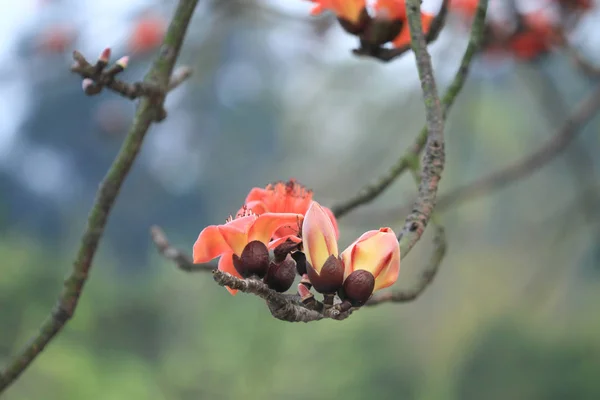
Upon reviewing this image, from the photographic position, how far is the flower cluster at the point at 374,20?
19.4 inches

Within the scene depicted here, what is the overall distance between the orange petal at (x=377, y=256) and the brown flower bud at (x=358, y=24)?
234 millimetres

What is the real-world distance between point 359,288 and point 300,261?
4cm

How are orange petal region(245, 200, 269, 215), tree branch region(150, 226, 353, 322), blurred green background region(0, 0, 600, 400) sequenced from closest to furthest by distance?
1. tree branch region(150, 226, 353, 322)
2. orange petal region(245, 200, 269, 215)
3. blurred green background region(0, 0, 600, 400)

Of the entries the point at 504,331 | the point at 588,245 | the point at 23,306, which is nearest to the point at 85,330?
the point at 23,306

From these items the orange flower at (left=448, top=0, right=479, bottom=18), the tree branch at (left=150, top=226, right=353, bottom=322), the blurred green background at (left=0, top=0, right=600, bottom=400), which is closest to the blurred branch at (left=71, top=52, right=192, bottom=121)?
the tree branch at (left=150, top=226, right=353, bottom=322)

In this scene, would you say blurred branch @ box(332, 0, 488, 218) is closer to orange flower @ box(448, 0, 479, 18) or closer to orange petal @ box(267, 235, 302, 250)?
orange petal @ box(267, 235, 302, 250)

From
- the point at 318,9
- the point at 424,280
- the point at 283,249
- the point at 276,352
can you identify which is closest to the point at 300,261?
the point at 283,249

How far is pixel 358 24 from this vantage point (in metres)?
0.51

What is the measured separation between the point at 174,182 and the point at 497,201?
94.3 inches

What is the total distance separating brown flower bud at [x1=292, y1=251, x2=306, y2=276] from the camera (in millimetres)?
328

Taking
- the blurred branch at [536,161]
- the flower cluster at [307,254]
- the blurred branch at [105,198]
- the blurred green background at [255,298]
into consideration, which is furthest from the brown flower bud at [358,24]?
the blurred green background at [255,298]

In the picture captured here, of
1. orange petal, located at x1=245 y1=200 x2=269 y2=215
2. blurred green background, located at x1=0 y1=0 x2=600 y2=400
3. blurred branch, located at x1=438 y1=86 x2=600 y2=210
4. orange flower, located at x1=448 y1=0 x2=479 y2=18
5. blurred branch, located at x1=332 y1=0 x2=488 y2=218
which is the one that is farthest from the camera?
blurred green background, located at x1=0 y1=0 x2=600 y2=400

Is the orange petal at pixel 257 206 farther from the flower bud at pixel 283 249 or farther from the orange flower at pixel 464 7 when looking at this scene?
the orange flower at pixel 464 7

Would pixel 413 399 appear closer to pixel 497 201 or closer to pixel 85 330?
pixel 497 201
